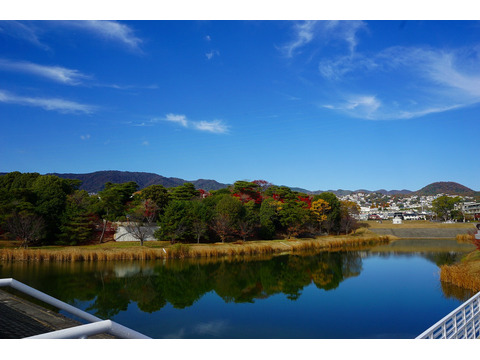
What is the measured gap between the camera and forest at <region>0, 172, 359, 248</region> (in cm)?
2028

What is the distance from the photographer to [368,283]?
13.3 m

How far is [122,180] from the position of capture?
393 ft

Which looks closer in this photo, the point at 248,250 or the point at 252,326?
the point at 252,326

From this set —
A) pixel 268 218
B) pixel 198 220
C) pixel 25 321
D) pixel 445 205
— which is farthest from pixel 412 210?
pixel 25 321

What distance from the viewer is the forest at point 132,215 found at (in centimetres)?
2028

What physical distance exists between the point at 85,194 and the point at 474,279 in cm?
2351

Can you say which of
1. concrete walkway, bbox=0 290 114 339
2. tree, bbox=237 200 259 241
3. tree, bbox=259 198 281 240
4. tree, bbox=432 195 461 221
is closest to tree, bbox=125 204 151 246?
tree, bbox=237 200 259 241

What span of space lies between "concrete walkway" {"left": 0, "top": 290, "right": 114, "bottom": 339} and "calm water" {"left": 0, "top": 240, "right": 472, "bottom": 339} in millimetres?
3250

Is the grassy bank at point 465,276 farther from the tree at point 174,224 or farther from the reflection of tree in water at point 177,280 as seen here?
the tree at point 174,224

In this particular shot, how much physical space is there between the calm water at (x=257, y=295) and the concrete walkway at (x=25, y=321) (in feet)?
10.7

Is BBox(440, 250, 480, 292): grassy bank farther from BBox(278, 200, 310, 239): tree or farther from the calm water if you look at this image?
BBox(278, 200, 310, 239): tree

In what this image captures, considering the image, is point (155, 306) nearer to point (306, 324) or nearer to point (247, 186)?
point (306, 324)

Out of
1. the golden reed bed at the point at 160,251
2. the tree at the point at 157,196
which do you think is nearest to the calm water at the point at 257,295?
the golden reed bed at the point at 160,251

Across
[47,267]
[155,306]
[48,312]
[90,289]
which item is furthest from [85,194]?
[48,312]
